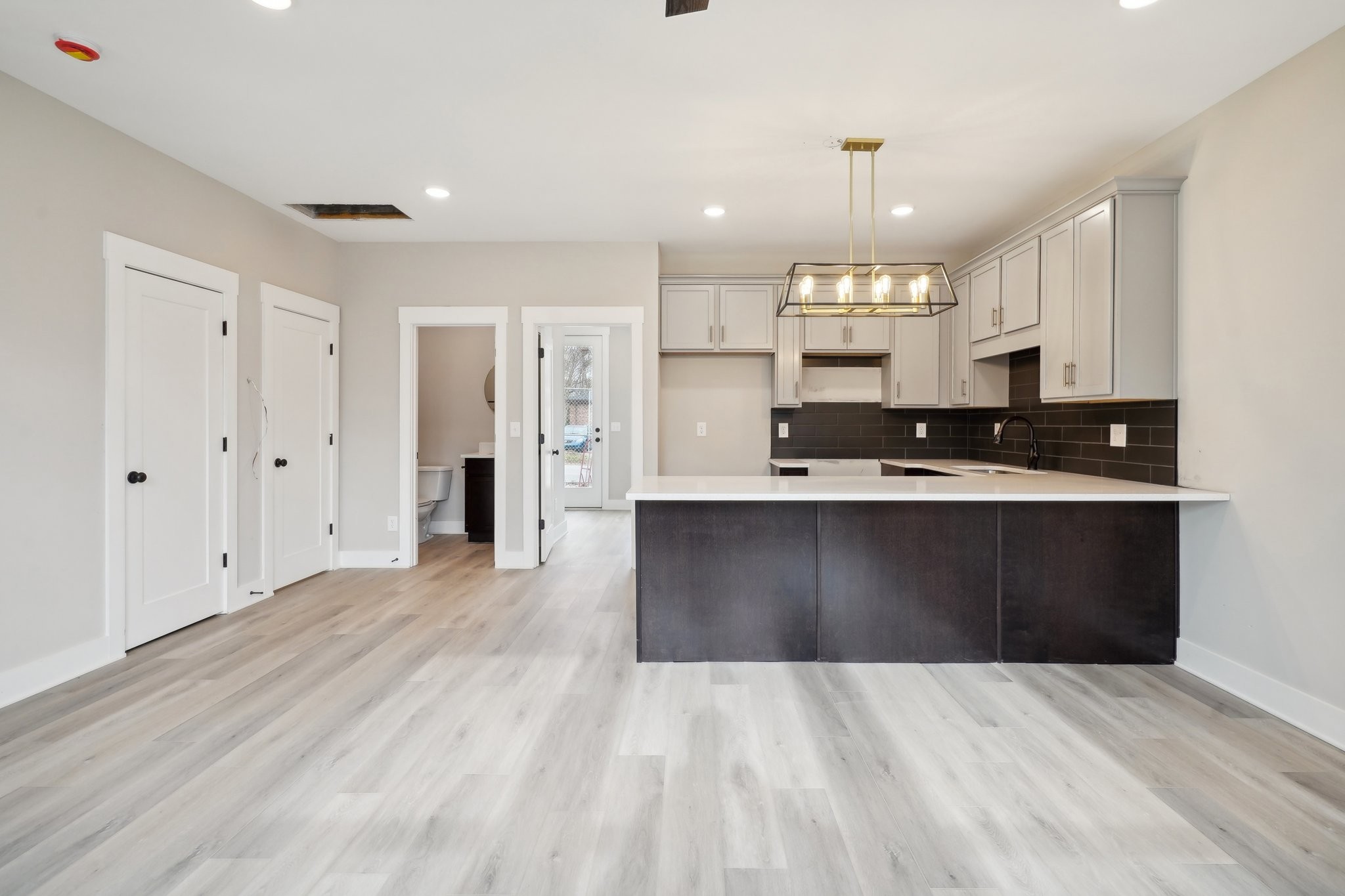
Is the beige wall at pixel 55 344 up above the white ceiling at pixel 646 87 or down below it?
below

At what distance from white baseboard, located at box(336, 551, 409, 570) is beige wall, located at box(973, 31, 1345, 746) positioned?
4.98m

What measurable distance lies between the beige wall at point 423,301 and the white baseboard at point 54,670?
6.50 ft

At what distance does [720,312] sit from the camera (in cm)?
505

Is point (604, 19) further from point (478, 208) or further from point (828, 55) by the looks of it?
point (478, 208)

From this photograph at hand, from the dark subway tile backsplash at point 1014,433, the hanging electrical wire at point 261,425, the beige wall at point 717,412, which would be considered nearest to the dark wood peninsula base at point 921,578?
the dark subway tile backsplash at point 1014,433

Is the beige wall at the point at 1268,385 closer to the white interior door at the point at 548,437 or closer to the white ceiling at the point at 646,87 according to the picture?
the white ceiling at the point at 646,87

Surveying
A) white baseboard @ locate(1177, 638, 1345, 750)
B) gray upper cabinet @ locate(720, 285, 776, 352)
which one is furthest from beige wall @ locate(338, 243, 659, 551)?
white baseboard @ locate(1177, 638, 1345, 750)

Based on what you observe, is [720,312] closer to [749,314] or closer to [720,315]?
[720,315]

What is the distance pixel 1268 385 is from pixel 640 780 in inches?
114

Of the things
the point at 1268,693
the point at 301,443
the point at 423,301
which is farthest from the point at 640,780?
the point at 423,301

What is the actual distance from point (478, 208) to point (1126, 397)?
3.88 m

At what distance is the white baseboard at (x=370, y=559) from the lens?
4863 millimetres

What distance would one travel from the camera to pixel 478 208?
407cm

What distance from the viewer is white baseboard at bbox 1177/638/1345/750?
2258mm
